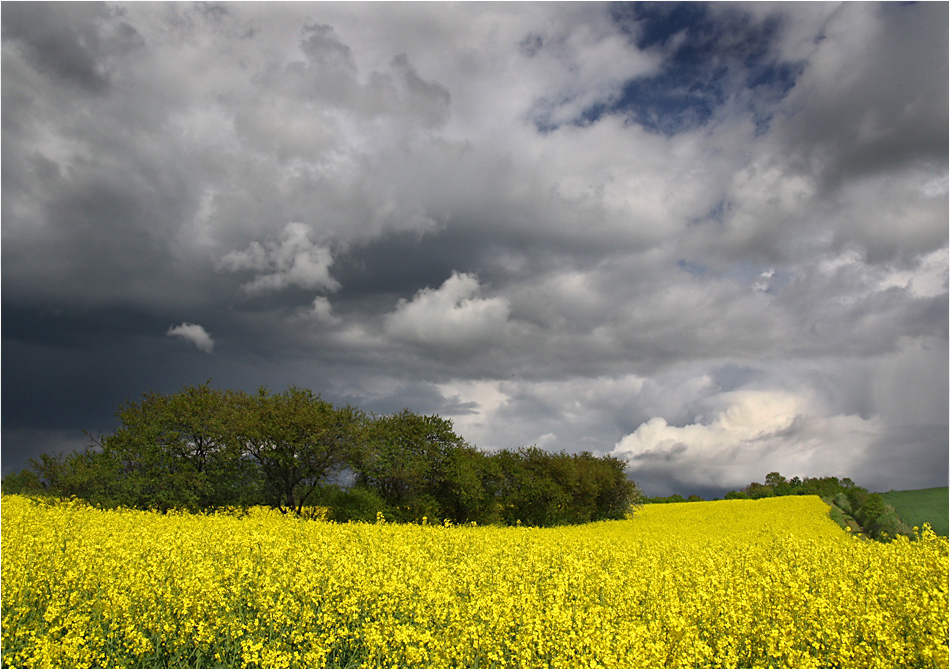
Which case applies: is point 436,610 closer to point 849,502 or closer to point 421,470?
point 421,470

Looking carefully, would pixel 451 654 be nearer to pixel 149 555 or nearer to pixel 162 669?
pixel 162 669

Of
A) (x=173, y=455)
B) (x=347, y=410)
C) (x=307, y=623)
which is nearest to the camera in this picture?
(x=307, y=623)

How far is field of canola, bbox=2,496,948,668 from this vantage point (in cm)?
695

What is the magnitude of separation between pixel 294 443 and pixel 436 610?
26.4 metres

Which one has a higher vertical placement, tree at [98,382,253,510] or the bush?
tree at [98,382,253,510]

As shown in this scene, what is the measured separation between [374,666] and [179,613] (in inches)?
126

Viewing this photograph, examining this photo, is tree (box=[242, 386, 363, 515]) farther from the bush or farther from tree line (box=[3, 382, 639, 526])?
the bush

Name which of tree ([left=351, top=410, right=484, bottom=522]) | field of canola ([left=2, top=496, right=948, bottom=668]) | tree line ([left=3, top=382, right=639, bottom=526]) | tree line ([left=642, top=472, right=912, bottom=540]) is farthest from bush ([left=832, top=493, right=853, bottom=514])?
field of canola ([left=2, top=496, right=948, bottom=668])

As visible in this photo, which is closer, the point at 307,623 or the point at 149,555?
the point at 307,623

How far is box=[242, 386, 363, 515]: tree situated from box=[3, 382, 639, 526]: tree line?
2.3 inches

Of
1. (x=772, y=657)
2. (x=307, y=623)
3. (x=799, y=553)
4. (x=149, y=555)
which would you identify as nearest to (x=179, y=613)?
(x=307, y=623)

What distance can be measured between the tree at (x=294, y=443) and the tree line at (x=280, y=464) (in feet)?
0.19

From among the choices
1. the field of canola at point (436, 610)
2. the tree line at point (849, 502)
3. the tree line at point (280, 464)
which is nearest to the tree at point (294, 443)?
the tree line at point (280, 464)

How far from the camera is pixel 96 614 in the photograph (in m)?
8.05
